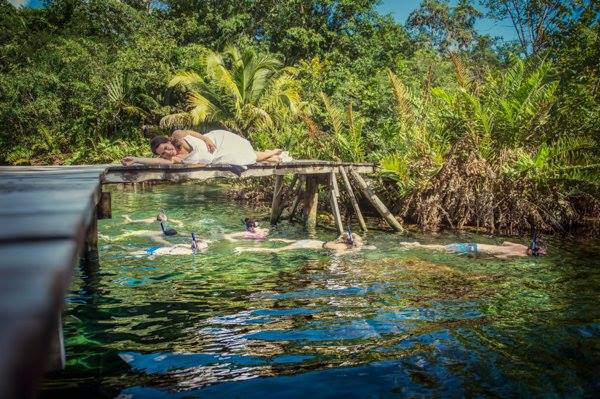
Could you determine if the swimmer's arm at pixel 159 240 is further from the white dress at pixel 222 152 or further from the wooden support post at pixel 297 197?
the wooden support post at pixel 297 197

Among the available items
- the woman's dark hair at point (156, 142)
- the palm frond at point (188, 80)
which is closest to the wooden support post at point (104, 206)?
the woman's dark hair at point (156, 142)

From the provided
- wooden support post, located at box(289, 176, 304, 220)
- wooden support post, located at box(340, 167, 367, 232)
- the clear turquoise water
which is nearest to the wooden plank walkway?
the clear turquoise water

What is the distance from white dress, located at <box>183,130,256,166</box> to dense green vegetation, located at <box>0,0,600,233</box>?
3331 millimetres

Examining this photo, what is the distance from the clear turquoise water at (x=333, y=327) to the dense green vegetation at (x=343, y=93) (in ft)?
8.45

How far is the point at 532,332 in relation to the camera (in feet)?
12.9

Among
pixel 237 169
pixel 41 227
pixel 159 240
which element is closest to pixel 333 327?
pixel 41 227

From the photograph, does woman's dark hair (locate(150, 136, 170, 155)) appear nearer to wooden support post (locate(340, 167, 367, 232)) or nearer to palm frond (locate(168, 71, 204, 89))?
wooden support post (locate(340, 167, 367, 232))

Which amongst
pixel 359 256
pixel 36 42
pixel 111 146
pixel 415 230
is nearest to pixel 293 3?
pixel 111 146

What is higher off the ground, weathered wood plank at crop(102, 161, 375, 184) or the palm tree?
the palm tree

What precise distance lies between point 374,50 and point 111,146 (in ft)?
42.1

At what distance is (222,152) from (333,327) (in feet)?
15.3

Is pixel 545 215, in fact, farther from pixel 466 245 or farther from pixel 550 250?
pixel 466 245

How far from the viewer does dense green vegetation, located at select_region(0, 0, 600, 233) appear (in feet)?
31.2

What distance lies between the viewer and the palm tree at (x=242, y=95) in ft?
53.5
